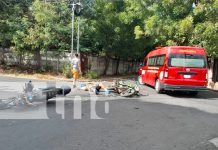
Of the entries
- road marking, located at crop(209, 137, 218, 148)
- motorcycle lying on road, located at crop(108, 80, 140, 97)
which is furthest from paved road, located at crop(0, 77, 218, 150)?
motorcycle lying on road, located at crop(108, 80, 140, 97)

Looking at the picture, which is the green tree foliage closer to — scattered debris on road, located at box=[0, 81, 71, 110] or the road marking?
scattered debris on road, located at box=[0, 81, 71, 110]

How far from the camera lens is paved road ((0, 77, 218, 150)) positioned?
7.26m

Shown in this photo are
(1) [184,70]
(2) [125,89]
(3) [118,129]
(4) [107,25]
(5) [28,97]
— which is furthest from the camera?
(4) [107,25]

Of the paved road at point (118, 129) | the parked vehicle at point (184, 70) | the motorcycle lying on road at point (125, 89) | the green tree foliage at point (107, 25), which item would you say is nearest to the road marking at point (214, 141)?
the paved road at point (118, 129)

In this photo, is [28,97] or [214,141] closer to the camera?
[214,141]

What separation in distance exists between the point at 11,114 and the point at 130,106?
4.07 meters

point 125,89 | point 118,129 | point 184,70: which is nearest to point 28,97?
point 118,129

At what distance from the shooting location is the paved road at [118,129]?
726cm

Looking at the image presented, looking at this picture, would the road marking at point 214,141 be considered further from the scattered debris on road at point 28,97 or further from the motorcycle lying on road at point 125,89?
the motorcycle lying on road at point 125,89

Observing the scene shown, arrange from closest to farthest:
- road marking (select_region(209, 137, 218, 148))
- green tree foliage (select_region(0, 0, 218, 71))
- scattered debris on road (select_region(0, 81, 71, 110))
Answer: road marking (select_region(209, 137, 218, 148))
scattered debris on road (select_region(0, 81, 71, 110))
green tree foliage (select_region(0, 0, 218, 71))

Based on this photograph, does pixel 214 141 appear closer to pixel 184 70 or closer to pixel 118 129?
pixel 118 129

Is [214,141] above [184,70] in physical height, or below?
below

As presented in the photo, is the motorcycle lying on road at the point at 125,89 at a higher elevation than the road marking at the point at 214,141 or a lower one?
higher

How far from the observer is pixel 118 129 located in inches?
344
